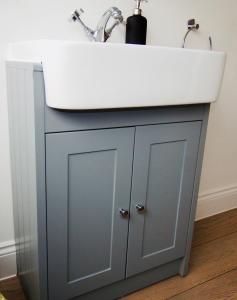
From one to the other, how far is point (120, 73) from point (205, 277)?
3.54ft

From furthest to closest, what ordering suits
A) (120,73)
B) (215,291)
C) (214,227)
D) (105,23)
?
(214,227) → (215,291) → (105,23) → (120,73)

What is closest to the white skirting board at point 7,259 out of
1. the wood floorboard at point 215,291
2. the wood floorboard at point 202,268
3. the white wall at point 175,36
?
the white wall at point 175,36

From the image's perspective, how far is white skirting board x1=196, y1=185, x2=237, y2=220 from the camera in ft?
6.29

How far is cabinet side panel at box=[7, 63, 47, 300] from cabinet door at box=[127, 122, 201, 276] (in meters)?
0.36

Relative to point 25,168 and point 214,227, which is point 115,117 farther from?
point 214,227

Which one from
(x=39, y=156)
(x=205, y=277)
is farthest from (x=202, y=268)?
(x=39, y=156)

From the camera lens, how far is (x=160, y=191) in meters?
1.20

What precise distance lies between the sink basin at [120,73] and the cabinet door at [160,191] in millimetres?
168

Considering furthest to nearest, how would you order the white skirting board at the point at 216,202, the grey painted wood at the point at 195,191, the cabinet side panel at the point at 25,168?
the white skirting board at the point at 216,202, the grey painted wood at the point at 195,191, the cabinet side panel at the point at 25,168

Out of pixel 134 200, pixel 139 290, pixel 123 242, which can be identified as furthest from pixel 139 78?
pixel 139 290

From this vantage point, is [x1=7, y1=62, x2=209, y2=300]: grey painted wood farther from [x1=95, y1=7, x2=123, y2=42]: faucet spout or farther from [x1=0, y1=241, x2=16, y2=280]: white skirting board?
[x1=95, y1=7, x2=123, y2=42]: faucet spout

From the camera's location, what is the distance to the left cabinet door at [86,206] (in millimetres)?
956

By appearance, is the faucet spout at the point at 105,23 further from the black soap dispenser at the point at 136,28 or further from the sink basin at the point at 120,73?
the sink basin at the point at 120,73

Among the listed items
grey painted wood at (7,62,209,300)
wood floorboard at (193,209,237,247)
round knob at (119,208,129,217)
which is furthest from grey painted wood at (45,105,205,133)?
wood floorboard at (193,209,237,247)
